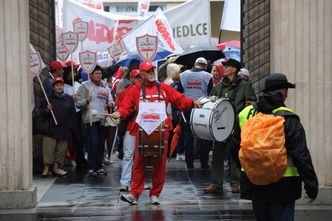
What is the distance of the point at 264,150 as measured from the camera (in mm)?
5551

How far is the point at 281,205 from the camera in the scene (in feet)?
19.0

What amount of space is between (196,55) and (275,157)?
11.0 meters

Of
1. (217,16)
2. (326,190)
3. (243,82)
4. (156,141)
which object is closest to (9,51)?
(156,141)

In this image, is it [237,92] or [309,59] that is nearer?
[309,59]

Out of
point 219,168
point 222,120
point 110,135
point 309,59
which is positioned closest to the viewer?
point 309,59

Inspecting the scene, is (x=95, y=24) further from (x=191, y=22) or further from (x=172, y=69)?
(x=172, y=69)

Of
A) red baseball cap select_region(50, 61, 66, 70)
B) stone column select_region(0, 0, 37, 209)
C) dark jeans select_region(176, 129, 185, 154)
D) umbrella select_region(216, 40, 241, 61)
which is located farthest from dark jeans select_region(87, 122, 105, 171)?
umbrella select_region(216, 40, 241, 61)

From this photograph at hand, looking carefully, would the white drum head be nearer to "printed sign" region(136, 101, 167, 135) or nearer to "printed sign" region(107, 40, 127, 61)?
"printed sign" region(136, 101, 167, 135)

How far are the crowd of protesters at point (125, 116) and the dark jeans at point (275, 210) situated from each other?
3209 millimetres

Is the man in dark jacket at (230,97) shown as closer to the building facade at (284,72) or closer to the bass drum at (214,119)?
the bass drum at (214,119)

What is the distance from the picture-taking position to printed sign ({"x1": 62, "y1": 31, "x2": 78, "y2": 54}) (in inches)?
535

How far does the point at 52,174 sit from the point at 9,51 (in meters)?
3.57

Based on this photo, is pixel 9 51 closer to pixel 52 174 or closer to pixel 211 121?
pixel 211 121

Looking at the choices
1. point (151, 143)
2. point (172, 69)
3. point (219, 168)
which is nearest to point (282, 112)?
point (151, 143)
